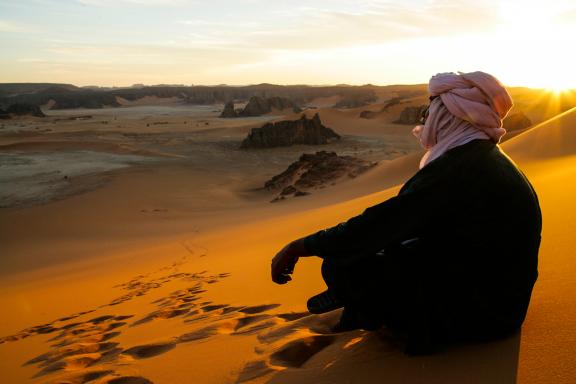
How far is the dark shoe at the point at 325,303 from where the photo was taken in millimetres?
2189

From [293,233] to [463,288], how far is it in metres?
5.19

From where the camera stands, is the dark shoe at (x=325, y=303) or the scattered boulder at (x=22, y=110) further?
the scattered boulder at (x=22, y=110)

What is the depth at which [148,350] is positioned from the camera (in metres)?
2.88

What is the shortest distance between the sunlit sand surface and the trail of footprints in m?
0.01

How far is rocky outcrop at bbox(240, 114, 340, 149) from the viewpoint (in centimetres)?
2969

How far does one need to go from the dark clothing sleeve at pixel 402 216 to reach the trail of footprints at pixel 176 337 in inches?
26.1

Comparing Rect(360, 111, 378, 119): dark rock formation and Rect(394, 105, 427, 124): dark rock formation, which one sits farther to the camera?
Rect(360, 111, 378, 119): dark rock formation

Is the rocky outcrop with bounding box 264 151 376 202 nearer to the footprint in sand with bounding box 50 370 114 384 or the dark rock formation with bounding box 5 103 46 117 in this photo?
the footprint in sand with bounding box 50 370 114 384

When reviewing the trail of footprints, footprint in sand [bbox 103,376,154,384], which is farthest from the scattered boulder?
footprint in sand [bbox 103,376,154,384]

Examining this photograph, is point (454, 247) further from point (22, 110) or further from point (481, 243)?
point (22, 110)

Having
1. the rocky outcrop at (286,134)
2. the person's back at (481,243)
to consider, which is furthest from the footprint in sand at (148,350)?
the rocky outcrop at (286,134)

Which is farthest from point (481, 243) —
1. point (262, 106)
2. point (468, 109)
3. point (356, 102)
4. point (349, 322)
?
point (356, 102)

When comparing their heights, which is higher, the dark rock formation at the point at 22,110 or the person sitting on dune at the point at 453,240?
the dark rock formation at the point at 22,110

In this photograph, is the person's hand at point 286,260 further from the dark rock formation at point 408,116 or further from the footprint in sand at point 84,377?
the dark rock formation at point 408,116
